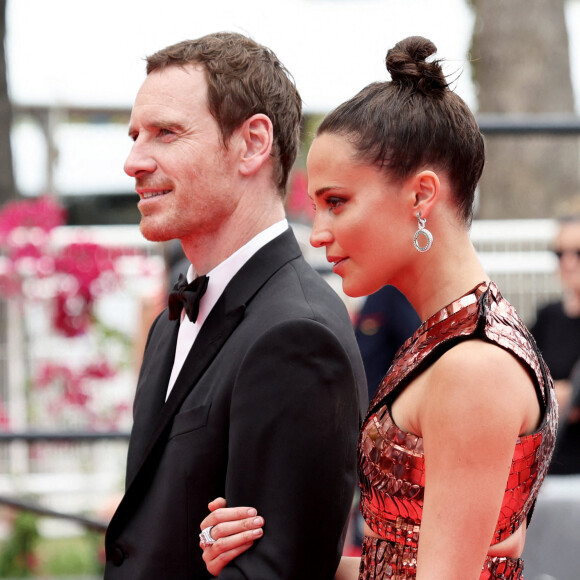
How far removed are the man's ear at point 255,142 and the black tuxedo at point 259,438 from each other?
19cm

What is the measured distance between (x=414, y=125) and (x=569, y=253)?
7.93ft

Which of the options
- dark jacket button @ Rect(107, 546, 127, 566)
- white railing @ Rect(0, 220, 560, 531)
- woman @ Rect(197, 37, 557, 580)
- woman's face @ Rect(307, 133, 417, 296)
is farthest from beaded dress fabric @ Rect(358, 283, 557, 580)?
white railing @ Rect(0, 220, 560, 531)

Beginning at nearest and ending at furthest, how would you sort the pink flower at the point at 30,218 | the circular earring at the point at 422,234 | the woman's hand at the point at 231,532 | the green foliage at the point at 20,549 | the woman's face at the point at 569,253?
the circular earring at the point at 422,234, the woman's hand at the point at 231,532, the woman's face at the point at 569,253, the green foliage at the point at 20,549, the pink flower at the point at 30,218

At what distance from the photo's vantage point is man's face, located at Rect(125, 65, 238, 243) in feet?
6.86

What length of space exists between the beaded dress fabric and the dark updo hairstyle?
20cm

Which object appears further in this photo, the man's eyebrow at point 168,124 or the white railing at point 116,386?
the white railing at point 116,386

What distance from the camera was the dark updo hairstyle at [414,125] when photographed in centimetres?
166

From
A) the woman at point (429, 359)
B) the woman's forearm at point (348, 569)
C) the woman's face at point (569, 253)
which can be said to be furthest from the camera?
the woman's face at point (569, 253)

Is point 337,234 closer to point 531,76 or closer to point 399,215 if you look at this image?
point 399,215

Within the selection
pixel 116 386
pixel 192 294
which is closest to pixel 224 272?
pixel 192 294

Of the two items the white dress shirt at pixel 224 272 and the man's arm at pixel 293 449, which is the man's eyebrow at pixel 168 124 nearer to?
the white dress shirt at pixel 224 272

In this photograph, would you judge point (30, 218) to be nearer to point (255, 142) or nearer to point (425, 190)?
point (255, 142)

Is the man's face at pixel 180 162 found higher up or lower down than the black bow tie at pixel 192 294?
higher up

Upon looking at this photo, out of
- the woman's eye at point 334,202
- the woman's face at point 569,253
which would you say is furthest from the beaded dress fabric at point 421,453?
the woman's face at point 569,253
